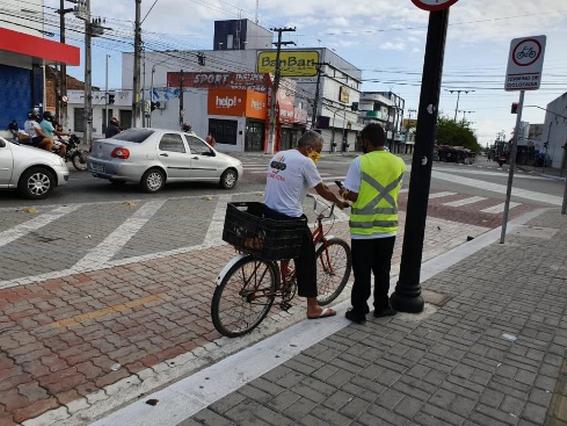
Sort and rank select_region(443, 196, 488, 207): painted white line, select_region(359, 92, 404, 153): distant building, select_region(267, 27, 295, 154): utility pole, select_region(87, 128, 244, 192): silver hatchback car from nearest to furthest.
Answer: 1. select_region(87, 128, 244, 192): silver hatchback car
2. select_region(443, 196, 488, 207): painted white line
3. select_region(267, 27, 295, 154): utility pole
4. select_region(359, 92, 404, 153): distant building

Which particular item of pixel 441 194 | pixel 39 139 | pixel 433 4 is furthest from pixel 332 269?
pixel 441 194

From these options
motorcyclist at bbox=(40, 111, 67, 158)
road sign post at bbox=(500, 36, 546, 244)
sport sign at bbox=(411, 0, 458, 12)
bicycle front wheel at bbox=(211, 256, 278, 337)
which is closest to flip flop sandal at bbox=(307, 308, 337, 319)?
bicycle front wheel at bbox=(211, 256, 278, 337)

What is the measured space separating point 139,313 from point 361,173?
2358mm

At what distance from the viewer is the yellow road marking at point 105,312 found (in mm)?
4129

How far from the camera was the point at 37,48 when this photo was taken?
1831 centimetres

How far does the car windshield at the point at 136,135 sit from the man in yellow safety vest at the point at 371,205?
833cm

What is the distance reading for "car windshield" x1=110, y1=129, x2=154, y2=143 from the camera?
11.6 meters

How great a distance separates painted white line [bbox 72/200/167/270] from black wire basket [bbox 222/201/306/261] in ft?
8.25

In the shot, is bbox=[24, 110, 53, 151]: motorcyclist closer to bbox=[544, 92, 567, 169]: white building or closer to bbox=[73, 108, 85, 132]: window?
bbox=[73, 108, 85, 132]: window

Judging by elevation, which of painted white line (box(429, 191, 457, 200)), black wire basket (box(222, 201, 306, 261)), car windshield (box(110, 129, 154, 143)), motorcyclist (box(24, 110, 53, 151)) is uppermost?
car windshield (box(110, 129, 154, 143))

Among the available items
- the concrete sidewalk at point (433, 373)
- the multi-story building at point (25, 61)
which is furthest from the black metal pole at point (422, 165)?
the multi-story building at point (25, 61)

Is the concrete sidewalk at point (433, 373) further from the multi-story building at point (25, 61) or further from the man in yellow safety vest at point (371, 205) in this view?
the multi-story building at point (25, 61)

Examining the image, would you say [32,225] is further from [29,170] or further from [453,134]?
[453,134]

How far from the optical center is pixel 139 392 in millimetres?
3207
